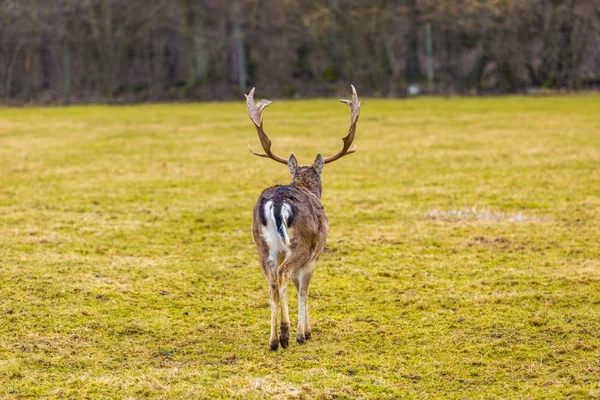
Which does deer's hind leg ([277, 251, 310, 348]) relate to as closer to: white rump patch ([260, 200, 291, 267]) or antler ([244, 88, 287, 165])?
white rump patch ([260, 200, 291, 267])

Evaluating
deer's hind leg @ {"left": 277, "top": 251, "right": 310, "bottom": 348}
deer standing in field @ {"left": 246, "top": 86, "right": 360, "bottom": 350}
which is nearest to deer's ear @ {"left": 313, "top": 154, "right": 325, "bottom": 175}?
deer standing in field @ {"left": 246, "top": 86, "right": 360, "bottom": 350}

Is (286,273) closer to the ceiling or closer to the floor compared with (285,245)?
closer to the floor

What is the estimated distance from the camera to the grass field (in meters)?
7.22

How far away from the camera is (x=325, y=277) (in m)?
10.6

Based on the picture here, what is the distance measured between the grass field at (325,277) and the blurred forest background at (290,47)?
23.4m

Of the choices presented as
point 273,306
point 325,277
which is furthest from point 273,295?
point 325,277

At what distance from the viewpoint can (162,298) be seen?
9.70m

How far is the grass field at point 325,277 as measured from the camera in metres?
7.22

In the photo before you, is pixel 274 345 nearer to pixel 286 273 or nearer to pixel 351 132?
pixel 286 273

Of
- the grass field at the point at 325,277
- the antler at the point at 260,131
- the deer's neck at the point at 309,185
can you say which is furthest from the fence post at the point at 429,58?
the deer's neck at the point at 309,185

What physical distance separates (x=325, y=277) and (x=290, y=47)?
4144cm

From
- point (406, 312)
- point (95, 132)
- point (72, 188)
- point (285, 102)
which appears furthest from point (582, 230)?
point (285, 102)

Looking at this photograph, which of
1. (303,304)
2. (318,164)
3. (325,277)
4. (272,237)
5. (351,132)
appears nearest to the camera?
(272,237)

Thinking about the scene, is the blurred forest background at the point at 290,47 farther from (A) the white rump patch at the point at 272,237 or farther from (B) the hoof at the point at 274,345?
(B) the hoof at the point at 274,345
